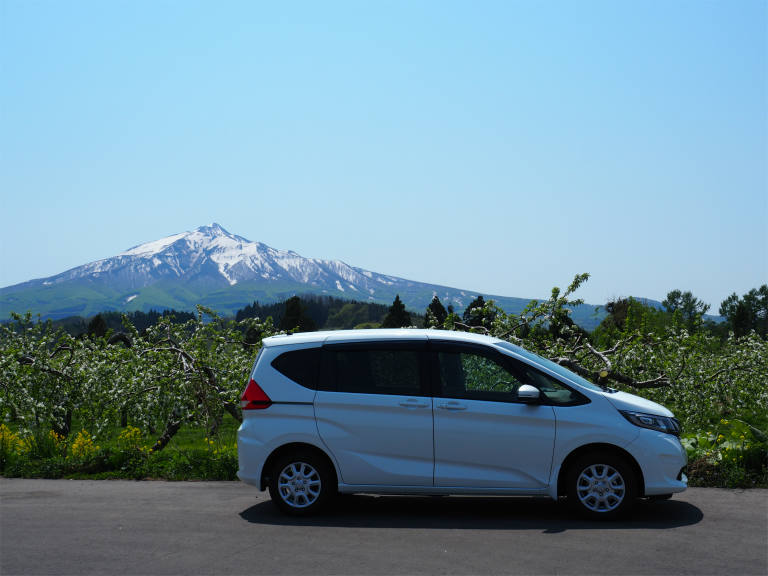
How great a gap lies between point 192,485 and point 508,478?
451 centimetres

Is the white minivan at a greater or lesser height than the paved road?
greater

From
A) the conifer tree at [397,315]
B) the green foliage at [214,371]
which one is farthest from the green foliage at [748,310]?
the green foliage at [214,371]

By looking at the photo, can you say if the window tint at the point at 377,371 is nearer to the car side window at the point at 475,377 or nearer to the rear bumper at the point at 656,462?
the car side window at the point at 475,377

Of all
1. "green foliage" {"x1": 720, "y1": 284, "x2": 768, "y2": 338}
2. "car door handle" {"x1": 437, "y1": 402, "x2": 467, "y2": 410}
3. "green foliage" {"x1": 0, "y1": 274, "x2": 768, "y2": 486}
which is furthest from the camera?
"green foliage" {"x1": 720, "y1": 284, "x2": 768, "y2": 338}

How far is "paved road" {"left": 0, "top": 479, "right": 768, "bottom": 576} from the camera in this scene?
21.3 feet

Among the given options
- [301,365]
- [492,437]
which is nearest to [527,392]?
[492,437]

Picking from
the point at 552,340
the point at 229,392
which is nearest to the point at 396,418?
the point at 229,392

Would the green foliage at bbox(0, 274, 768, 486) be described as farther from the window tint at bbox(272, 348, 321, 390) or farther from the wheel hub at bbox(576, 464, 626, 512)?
the wheel hub at bbox(576, 464, 626, 512)

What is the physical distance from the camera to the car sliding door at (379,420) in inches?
325

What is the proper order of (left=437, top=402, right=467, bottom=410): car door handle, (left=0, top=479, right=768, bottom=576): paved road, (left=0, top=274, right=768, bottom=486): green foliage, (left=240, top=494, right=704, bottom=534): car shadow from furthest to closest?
(left=0, top=274, right=768, bottom=486): green foliage < (left=437, top=402, right=467, bottom=410): car door handle < (left=240, top=494, right=704, bottom=534): car shadow < (left=0, top=479, right=768, bottom=576): paved road

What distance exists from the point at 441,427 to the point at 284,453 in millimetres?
1692

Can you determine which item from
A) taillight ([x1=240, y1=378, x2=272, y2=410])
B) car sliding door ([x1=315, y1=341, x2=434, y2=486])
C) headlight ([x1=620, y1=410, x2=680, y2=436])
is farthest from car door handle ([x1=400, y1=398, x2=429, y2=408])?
headlight ([x1=620, y1=410, x2=680, y2=436])

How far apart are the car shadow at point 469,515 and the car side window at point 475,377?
1.23 m

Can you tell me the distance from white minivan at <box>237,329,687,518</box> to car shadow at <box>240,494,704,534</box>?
0.25m
